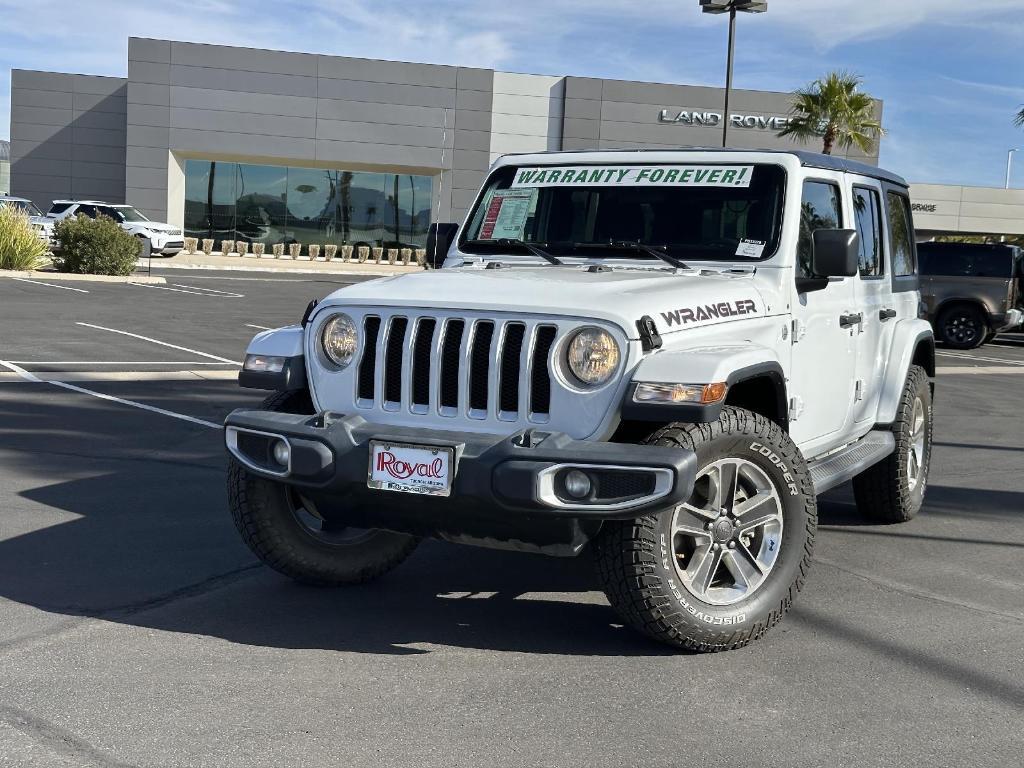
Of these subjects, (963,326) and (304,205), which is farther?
(304,205)

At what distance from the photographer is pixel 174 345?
51.1 ft

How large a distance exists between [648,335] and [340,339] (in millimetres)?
1250

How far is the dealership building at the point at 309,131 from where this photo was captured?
46.0 meters

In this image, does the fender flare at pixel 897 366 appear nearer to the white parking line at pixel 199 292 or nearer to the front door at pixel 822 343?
the front door at pixel 822 343

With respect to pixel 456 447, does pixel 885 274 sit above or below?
above

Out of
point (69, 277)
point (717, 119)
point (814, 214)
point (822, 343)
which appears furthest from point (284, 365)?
point (717, 119)

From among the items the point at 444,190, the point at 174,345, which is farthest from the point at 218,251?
the point at 174,345

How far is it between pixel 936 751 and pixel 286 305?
21.3 meters

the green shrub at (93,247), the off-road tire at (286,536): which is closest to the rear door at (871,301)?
the off-road tire at (286,536)

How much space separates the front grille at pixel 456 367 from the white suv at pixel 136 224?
32.9m

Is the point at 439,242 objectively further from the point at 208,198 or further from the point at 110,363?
the point at 208,198

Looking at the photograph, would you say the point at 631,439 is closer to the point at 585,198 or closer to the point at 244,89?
the point at 585,198

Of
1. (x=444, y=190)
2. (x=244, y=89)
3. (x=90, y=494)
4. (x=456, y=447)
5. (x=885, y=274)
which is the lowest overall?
(x=90, y=494)

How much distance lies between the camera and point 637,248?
582 centimetres
